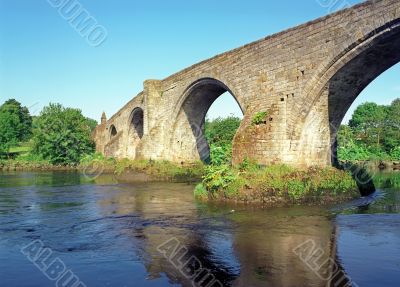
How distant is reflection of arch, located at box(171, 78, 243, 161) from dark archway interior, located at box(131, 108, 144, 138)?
8.92 m

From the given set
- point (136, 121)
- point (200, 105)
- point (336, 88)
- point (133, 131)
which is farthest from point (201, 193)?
point (133, 131)

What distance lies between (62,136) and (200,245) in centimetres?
4059

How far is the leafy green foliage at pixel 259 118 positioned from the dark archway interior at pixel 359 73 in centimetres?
254

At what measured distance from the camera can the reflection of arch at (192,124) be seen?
24664mm

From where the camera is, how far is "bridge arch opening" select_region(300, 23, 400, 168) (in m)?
12.5

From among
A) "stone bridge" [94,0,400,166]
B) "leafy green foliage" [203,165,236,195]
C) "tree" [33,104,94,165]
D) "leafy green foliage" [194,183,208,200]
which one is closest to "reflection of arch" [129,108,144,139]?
"tree" [33,104,94,165]

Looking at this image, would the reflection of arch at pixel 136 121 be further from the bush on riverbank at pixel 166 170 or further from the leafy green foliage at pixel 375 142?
the leafy green foliage at pixel 375 142

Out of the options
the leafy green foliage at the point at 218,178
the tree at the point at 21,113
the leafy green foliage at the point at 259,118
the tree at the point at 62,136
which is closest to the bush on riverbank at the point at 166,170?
the leafy green foliage at the point at 259,118

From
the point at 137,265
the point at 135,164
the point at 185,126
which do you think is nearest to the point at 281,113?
the point at 137,265

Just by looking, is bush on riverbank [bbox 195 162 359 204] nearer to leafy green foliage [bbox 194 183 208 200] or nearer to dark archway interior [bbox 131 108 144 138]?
leafy green foliage [bbox 194 183 208 200]

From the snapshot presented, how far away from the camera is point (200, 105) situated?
25734mm

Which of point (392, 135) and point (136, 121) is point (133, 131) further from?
point (392, 135)

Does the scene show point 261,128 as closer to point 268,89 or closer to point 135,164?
point 268,89

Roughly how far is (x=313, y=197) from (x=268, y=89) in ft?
16.0
